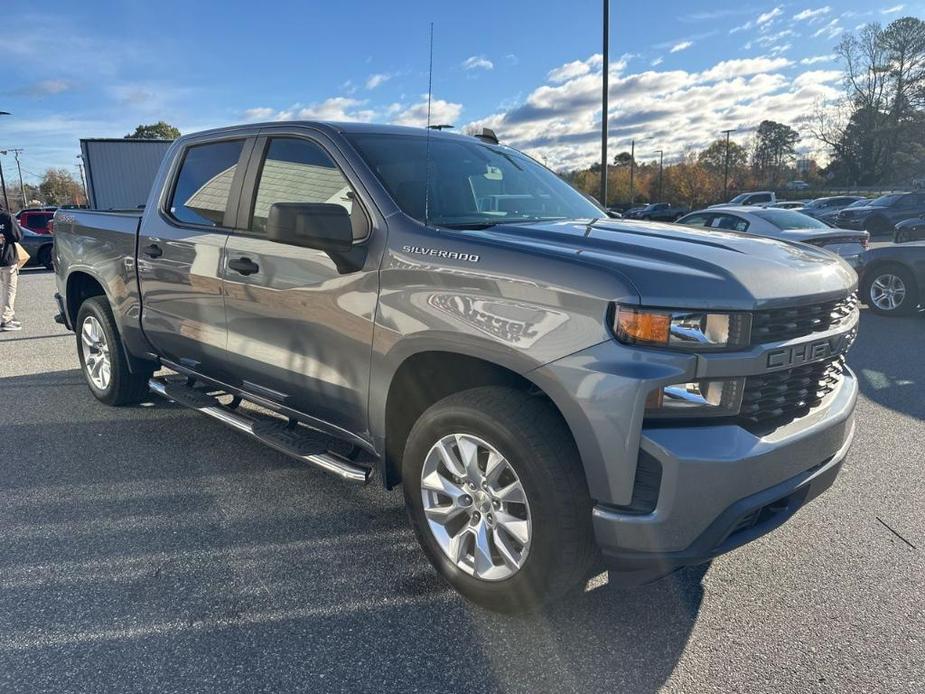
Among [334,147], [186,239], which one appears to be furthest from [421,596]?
[186,239]

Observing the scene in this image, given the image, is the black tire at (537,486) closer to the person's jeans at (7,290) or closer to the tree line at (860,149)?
the person's jeans at (7,290)

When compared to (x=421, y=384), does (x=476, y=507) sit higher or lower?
lower

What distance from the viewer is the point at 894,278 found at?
9.17 m

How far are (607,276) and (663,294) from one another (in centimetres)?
19

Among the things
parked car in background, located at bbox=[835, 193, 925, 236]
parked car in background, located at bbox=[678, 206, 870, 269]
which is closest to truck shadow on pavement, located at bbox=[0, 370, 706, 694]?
parked car in background, located at bbox=[678, 206, 870, 269]

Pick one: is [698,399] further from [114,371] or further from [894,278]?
[894,278]

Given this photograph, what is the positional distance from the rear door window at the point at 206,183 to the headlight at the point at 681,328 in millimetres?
2584

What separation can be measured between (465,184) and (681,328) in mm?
1619

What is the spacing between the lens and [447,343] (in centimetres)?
259

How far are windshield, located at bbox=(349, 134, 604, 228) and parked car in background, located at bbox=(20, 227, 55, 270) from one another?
19.2 metres

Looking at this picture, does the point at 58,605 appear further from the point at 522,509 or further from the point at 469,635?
the point at 522,509

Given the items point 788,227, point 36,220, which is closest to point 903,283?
point 788,227

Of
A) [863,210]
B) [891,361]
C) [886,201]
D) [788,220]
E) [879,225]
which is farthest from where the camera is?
[886,201]

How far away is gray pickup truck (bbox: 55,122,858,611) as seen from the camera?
217 cm
